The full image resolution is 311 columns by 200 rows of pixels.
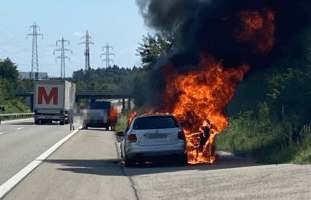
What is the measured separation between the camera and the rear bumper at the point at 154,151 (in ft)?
45.4

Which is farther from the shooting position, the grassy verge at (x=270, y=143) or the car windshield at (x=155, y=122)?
the car windshield at (x=155, y=122)

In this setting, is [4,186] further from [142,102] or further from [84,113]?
[84,113]

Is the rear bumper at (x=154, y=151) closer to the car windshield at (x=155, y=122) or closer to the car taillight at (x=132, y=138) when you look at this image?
the car taillight at (x=132, y=138)

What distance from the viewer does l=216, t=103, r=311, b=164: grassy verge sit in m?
13.3

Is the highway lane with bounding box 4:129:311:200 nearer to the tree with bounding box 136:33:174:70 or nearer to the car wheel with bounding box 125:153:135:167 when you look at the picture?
the car wheel with bounding box 125:153:135:167

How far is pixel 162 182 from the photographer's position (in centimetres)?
1056

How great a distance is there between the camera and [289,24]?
55.1 feet

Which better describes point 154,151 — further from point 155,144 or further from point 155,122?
point 155,122

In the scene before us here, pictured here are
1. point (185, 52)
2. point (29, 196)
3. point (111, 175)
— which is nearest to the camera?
point (29, 196)

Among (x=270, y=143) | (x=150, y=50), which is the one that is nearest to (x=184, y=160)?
(x=270, y=143)

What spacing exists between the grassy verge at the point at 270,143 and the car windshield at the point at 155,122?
8.53 ft

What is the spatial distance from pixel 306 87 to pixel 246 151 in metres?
3.52

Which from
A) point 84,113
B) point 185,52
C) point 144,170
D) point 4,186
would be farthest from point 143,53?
point 4,186

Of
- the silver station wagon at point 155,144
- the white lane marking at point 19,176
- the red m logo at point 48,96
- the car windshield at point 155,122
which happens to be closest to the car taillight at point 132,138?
the silver station wagon at point 155,144
